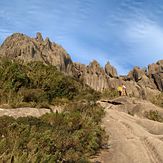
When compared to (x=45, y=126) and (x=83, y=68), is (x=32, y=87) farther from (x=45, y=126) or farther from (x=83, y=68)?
(x=83, y=68)

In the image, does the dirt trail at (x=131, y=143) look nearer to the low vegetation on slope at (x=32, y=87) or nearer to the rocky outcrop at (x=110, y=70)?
the low vegetation on slope at (x=32, y=87)

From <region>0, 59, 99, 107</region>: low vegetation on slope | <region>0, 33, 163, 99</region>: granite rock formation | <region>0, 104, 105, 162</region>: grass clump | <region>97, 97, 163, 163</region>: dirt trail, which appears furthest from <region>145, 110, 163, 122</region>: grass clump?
<region>0, 33, 163, 99</region>: granite rock formation

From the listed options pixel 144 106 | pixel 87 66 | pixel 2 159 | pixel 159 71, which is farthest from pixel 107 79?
pixel 2 159

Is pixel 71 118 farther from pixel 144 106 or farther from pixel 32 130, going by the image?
pixel 144 106

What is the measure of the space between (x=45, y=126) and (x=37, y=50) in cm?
7826

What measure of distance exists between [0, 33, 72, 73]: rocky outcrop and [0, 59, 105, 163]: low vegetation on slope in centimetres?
6125

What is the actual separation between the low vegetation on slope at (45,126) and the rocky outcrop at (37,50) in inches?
2411

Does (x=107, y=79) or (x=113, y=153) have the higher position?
(x=107, y=79)

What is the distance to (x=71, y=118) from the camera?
12930mm

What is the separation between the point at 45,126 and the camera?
1087 cm

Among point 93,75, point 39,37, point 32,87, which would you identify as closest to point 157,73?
point 93,75

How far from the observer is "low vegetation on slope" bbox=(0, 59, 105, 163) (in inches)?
318

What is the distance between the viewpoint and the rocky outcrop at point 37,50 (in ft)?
282

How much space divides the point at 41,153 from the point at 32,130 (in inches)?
Result: 54.3
